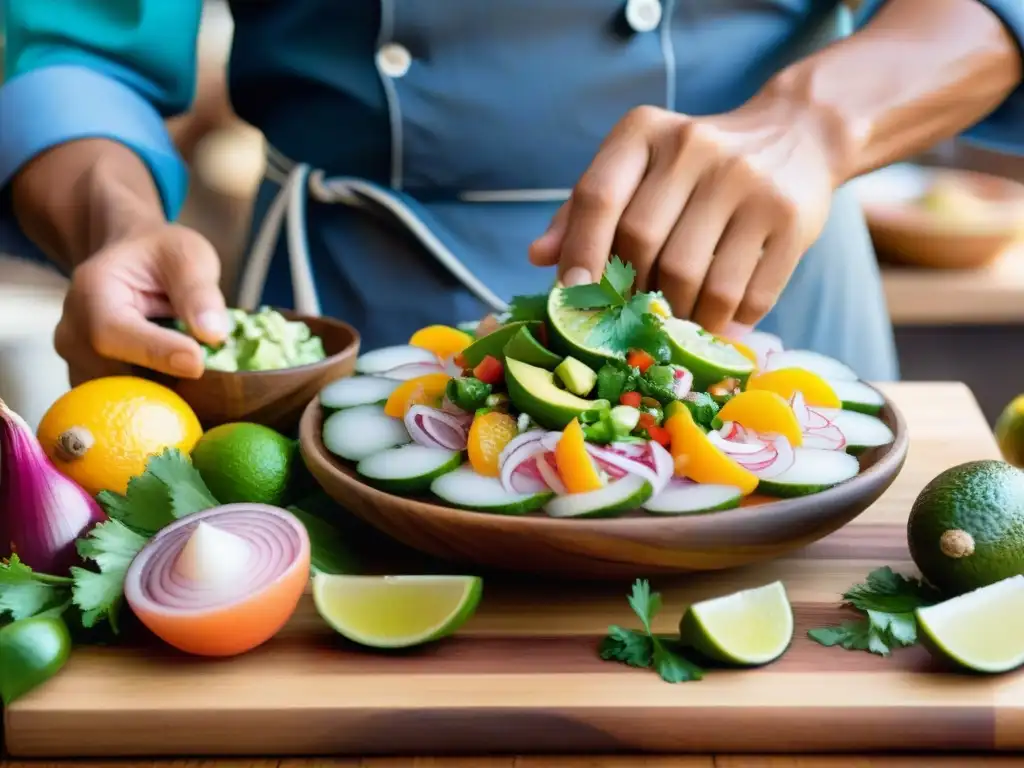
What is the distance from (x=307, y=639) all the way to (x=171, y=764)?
0.49ft

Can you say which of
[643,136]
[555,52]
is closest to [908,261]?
[555,52]

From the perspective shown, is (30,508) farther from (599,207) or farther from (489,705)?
(599,207)

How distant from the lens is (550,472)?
948mm

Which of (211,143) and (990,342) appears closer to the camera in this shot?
(990,342)

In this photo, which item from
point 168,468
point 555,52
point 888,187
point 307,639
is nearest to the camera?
point 307,639

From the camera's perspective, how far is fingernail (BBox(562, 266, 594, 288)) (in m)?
1.18

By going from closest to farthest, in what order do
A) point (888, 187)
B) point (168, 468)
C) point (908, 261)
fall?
1. point (168, 468)
2. point (908, 261)
3. point (888, 187)

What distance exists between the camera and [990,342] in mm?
3182

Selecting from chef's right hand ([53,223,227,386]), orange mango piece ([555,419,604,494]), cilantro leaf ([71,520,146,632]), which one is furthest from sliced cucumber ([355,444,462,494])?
chef's right hand ([53,223,227,386])

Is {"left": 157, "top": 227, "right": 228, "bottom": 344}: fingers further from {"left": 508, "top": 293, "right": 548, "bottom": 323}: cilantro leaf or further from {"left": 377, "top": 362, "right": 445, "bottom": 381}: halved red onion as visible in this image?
{"left": 508, "top": 293, "right": 548, "bottom": 323}: cilantro leaf

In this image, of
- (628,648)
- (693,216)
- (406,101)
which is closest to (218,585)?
(628,648)

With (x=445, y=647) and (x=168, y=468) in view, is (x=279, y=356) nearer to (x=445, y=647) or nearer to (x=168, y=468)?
(x=168, y=468)

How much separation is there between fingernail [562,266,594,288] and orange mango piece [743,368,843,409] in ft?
0.68

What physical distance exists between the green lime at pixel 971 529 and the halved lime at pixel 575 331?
0.32m
